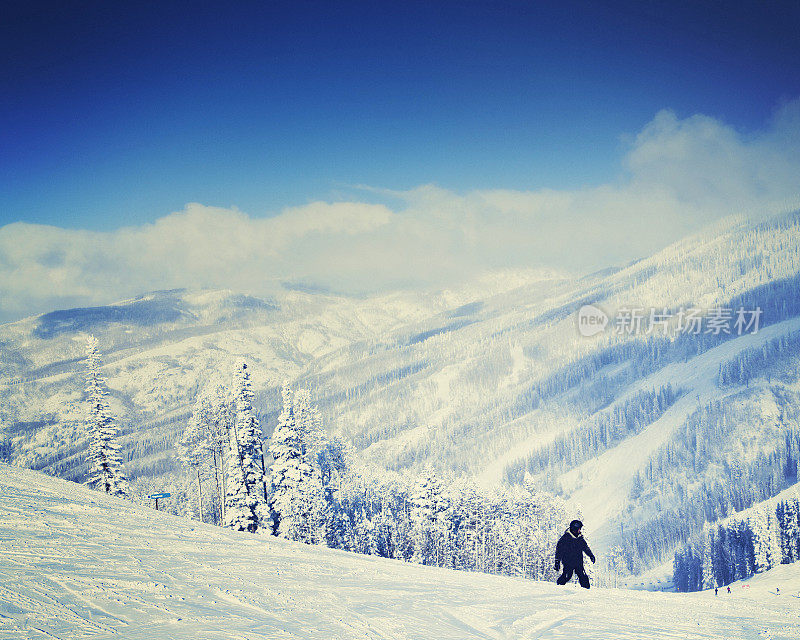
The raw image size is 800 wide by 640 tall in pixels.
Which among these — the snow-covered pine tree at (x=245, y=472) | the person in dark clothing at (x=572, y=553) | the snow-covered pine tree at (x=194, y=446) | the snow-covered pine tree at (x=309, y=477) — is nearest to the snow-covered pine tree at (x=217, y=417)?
the snow-covered pine tree at (x=194, y=446)

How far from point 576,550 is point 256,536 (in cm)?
982

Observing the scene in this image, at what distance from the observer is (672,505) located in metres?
183

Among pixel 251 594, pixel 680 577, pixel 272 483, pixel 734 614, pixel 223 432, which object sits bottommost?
pixel 680 577

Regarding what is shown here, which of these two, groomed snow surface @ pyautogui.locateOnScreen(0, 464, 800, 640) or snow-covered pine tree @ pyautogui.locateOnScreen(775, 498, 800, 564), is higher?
groomed snow surface @ pyautogui.locateOnScreen(0, 464, 800, 640)

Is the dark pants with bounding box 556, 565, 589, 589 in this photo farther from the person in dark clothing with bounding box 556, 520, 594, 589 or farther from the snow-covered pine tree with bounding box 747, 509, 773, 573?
the snow-covered pine tree with bounding box 747, 509, 773, 573

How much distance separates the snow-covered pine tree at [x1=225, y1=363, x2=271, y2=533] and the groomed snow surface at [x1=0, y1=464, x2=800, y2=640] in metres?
19.9

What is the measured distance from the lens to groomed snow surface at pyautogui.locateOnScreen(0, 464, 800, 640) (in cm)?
613

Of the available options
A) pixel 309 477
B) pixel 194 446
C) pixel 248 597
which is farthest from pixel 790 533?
pixel 248 597

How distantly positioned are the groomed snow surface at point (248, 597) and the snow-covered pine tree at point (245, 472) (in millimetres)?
19944

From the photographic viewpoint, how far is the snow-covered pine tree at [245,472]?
3253cm

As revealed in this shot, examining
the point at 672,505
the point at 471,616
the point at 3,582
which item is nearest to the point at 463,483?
the point at 471,616

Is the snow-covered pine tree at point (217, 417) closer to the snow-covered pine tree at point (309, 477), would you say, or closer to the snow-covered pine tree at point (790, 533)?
the snow-covered pine tree at point (309, 477)

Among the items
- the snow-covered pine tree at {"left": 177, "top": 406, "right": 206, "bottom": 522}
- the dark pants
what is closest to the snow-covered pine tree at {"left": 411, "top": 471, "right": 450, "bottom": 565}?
the snow-covered pine tree at {"left": 177, "top": 406, "right": 206, "bottom": 522}

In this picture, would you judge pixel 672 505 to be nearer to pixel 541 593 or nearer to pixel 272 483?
pixel 272 483
